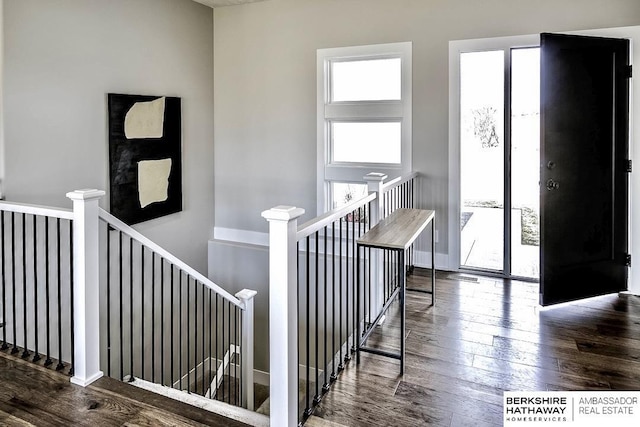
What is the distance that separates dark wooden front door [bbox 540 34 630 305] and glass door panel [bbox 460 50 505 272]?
765 millimetres

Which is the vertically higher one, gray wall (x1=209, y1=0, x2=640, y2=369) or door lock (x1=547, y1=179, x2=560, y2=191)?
gray wall (x1=209, y1=0, x2=640, y2=369)

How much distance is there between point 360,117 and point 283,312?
3.15 meters

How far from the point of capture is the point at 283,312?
1.99 m

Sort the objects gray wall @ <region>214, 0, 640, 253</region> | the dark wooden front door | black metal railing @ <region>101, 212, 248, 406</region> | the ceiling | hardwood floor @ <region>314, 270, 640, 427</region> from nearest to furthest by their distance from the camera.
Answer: hardwood floor @ <region>314, 270, 640, 427</region> < the dark wooden front door < gray wall @ <region>214, 0, 640, 253</region> < black metal railing @ <region>101, 212, 248, 406</region> < the ceiling

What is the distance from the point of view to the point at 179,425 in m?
2.21

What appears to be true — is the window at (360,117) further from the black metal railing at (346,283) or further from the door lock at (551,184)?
the door lock at (551,184)

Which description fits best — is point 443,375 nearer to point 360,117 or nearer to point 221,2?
point 360,117

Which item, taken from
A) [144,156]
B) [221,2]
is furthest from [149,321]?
[221,2]

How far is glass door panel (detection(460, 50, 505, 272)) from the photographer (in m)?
4.28

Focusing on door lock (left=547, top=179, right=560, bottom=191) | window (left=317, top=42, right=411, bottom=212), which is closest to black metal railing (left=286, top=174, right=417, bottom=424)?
window (left=317, top=42, right=411, bottom=212)

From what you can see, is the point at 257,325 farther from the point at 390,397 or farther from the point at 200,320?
the point at 390,397

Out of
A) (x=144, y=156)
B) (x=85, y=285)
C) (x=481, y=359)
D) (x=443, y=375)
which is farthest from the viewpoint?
(x=144, y=156)


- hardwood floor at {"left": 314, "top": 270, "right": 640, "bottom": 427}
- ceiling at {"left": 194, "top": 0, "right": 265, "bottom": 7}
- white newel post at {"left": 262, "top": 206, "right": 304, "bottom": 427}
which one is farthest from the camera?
ceiling at {"left": 194, "top": 0, "right": 265, "bottom": 7}

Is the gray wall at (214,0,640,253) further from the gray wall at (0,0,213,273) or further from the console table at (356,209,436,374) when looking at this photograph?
the console table at (356,209,436,374)
